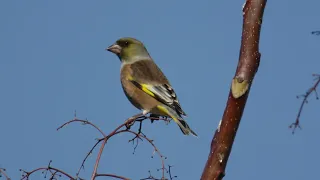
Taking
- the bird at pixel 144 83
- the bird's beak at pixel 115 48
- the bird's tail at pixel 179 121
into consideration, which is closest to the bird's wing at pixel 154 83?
the bird at pixel 144 83

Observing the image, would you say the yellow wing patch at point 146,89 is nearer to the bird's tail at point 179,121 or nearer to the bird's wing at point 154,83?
the bird's wing at point 154,83

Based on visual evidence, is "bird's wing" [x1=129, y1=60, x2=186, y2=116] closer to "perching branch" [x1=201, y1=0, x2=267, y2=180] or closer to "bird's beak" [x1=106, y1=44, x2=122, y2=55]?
"bird's beak" [x1=106, y1=44, x2=122, y2=55]

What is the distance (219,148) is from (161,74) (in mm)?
6559

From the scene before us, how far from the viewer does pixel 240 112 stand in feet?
7.59

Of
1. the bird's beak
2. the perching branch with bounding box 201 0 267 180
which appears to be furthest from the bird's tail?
the perching branch with bounding box 201 0 267 180

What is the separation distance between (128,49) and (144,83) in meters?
1.24

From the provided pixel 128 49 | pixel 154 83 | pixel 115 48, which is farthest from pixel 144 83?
pixel 115 48

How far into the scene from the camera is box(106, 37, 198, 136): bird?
7852mm

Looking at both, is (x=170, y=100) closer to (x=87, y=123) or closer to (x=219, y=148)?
(x=87, y=123)

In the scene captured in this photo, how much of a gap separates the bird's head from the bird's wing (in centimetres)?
30

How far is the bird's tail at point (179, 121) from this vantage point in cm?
692

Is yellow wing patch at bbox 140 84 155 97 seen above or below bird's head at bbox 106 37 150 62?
below

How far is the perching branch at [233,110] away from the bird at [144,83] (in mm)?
4559

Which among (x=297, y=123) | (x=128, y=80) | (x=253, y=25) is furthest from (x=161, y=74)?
(x=253, y=25)
